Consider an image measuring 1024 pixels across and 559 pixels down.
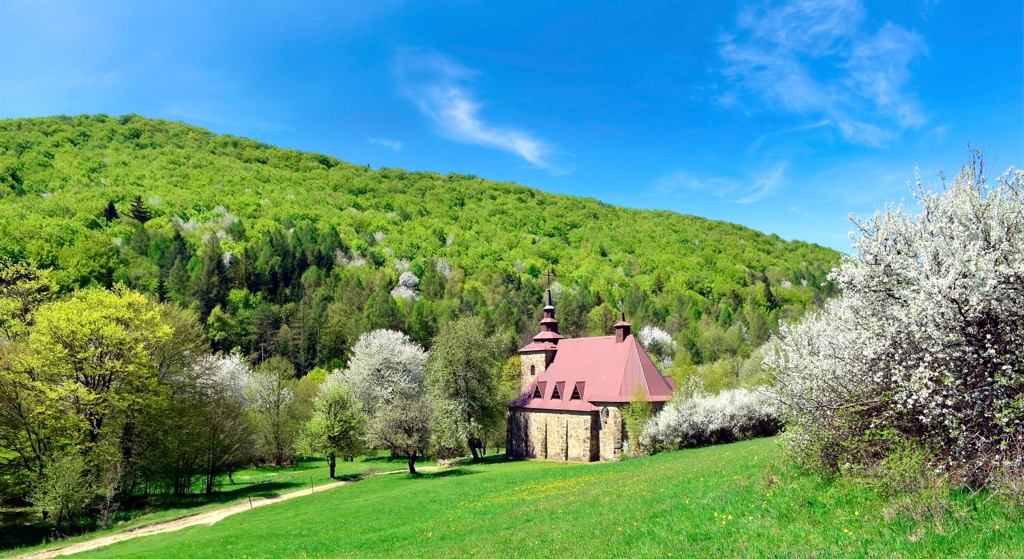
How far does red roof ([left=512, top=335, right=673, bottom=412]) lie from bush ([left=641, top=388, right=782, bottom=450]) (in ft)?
9.69

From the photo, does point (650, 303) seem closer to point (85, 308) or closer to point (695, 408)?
point (695, 408)

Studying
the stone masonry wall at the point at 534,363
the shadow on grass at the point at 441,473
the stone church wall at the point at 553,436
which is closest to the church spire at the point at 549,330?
the stone masonry wall at the point at 534,363

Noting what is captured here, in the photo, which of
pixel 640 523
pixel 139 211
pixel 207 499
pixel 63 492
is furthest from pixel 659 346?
pixel 139 211

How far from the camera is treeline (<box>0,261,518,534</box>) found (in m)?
27.8

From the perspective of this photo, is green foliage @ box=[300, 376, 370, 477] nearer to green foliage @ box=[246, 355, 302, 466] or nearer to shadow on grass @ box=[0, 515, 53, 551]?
green foliage @ box=[246, 355, 302, 466]

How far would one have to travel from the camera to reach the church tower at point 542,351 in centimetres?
4947

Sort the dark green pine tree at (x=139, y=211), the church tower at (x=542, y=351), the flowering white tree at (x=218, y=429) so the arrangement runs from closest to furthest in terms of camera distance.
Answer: the flowering white tree at (x=218, y=429), the church tower at (x=542, y=351), the dark green pine tree at (x=139, y=211)

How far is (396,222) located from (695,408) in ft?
413

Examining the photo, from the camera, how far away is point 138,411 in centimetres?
3169

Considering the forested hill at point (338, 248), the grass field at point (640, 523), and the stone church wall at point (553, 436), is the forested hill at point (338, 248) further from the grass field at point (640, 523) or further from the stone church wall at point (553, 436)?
the grass field at point (640, 523)

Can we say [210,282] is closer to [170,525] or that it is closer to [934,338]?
[170,525]

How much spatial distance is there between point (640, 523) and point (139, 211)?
12704 centimetres

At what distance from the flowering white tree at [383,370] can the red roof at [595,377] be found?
534 inches

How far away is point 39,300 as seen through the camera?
37.4m
